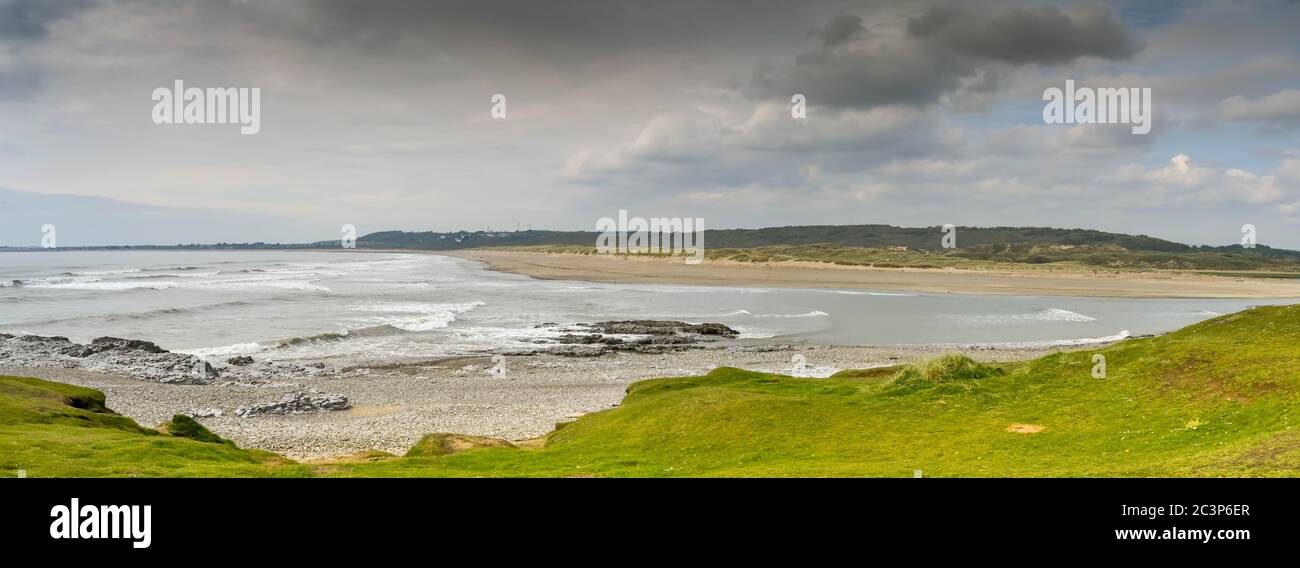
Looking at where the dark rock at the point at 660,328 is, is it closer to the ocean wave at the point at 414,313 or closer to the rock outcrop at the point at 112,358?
the ocean wave at the point at 414,313

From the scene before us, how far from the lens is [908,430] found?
51.4ft

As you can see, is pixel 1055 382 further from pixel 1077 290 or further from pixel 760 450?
pixel 1077 290

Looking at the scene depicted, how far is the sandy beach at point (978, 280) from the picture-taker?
9206 centimetres

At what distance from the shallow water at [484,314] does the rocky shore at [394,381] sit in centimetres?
445

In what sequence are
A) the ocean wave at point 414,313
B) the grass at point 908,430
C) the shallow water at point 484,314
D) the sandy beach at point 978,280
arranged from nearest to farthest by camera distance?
the grass at point 908,430 → the shallow water at point 484,314 → the ocean wave at point 414,313 → the sandy beach at point 978,280

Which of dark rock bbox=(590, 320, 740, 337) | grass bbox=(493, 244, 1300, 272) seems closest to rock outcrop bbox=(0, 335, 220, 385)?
dark rock bbox=(590, 320, 740, 337)

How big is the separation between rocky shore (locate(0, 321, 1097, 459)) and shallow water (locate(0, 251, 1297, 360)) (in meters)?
4.45

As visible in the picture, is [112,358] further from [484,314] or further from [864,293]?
[864,293]

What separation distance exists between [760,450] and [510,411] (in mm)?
16108

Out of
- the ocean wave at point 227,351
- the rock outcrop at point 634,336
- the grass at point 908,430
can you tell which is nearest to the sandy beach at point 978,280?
the rock outcrop at point 634,336

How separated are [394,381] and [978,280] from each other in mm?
103972

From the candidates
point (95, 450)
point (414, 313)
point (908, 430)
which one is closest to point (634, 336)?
point (414, 313)

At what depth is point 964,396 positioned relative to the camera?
18.6 meters
